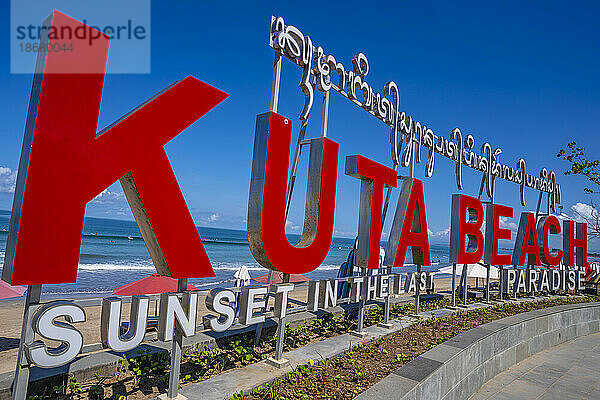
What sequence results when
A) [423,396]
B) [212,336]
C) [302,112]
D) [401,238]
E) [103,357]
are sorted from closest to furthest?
[423,396] → [103,357] → [212,336] → [302,112] → [401,238]

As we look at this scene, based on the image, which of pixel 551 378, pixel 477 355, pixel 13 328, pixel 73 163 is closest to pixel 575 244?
pixel 551 378

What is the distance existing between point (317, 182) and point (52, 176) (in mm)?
3972

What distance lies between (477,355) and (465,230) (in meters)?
5.50

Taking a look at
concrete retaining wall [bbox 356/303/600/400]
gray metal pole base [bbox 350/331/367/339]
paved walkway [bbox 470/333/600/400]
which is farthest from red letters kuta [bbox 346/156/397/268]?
paved walkway [bbox 470/333/600/400]

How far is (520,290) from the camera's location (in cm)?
1341

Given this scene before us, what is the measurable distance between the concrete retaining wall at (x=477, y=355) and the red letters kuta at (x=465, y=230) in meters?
2.46

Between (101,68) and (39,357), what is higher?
(101,68)

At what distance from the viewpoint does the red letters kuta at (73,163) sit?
349cm

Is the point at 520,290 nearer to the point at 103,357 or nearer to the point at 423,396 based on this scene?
the point at 423,396

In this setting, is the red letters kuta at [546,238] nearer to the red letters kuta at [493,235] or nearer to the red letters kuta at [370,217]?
the red letters kuta at [493,235]

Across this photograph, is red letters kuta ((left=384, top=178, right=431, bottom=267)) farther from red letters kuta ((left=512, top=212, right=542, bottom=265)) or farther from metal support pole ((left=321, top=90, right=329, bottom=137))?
red letters kuta ((left=512, top=212, right=542, bottom=265))

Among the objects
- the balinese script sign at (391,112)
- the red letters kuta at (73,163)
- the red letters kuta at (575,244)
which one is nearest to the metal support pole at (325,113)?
the balinese script sign at (391,112)

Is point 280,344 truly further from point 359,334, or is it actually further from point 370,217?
point 370,217

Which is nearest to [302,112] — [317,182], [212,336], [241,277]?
[317,182]
